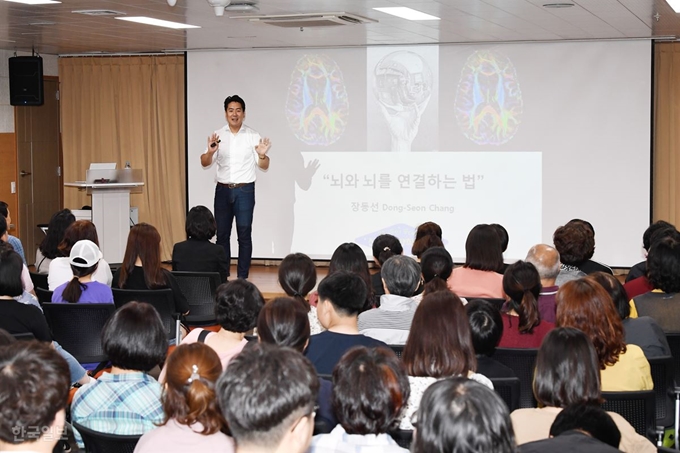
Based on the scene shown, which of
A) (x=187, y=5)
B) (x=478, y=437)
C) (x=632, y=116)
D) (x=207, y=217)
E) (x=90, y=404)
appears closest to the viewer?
(x=478, y=437)

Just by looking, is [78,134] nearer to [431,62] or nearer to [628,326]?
[431,62]

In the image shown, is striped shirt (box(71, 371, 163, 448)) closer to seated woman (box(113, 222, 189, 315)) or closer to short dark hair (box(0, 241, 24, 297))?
short dark hair (box(0, 241, 24, 297))

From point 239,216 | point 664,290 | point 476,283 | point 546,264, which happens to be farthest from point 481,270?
point 239,216

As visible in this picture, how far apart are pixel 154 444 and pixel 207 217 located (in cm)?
400

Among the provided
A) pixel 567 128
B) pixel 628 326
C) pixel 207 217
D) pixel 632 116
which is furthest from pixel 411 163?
pixel 628 326

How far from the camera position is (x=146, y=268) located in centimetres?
540

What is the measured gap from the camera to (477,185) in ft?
33.8

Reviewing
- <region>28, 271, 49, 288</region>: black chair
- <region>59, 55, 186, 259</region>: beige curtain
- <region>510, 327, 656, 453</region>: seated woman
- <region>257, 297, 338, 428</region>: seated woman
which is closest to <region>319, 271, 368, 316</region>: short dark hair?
<region>257, 297, 338, 428</region>: seated woman

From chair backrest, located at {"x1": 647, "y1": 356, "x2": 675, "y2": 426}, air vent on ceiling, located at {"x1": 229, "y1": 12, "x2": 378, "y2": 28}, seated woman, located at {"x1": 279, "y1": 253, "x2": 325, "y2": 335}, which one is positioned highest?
air vent on ceiling, located at {"x1": 229, "y1": 12, "x2": 378, "y2": 28}

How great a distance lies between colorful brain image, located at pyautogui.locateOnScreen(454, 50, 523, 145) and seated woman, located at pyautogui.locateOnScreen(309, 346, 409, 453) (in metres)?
8.24

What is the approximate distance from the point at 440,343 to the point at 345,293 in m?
0.65

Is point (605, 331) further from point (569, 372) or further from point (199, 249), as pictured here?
point (199, 249)

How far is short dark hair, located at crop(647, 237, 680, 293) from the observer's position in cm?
438

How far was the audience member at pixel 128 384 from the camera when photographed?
109 inches
